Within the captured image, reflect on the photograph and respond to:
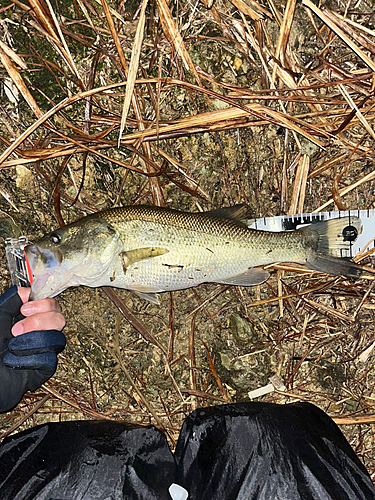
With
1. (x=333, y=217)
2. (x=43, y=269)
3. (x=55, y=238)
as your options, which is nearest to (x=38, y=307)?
(x=43, y=269)

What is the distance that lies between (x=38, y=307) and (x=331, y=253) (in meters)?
2.47

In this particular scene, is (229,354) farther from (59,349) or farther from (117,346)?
(59,349)

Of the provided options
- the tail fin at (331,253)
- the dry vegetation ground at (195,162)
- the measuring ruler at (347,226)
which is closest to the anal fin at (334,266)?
the tail fin at (331,253)

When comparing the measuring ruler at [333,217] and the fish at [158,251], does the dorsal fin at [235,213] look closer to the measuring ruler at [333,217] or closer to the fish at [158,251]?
the fish at [158,251]

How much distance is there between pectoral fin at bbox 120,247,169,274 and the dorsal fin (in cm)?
56

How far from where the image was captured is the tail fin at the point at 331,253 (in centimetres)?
326

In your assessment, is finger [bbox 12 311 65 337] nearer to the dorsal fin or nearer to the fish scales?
the fish scales

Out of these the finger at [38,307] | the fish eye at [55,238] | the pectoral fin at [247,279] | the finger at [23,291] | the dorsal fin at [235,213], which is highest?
the dorsal fin at [235,213]

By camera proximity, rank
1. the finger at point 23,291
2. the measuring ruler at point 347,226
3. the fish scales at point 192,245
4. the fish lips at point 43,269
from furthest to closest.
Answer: the measuring ruler at point 347,226
the finger at point 23,291
the fish scales at point 192,245
the fish lips at point 43,269

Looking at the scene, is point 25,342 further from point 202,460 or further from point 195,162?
point 195,162

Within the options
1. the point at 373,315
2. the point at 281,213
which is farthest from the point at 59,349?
the point at 373,315

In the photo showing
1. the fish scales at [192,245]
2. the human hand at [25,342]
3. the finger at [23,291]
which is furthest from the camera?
the finger at [23,291]

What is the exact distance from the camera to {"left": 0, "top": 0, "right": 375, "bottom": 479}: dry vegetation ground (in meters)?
3.24

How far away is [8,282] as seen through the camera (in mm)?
3596
